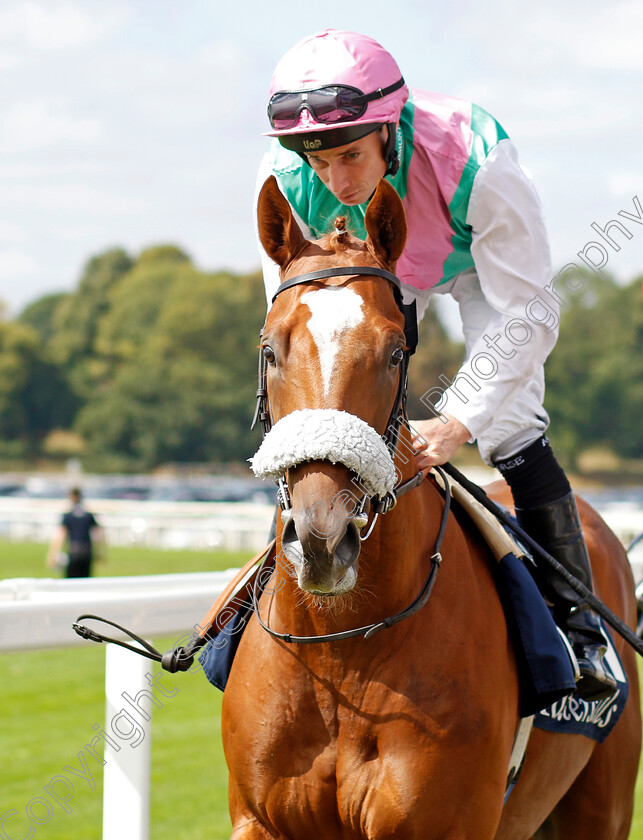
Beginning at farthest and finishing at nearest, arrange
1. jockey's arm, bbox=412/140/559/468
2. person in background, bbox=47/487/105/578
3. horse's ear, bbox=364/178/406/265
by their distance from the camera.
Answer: person in background, bbox=47/487/105/578
jockey's arm, bbox=412/140/559/468
horse's ear, bbox=364/178/406/265

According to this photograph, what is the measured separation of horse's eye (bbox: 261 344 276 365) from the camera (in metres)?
2.44

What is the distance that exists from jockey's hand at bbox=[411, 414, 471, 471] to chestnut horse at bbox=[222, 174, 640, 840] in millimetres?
92

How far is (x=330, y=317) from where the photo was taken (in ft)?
7.82

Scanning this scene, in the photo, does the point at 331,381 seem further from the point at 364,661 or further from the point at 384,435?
the point at 364,661

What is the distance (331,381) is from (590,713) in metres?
1.76

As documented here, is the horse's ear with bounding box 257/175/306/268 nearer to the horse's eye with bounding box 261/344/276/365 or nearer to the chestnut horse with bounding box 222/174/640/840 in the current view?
the chestnut horse with bounding box 222/174/640/840

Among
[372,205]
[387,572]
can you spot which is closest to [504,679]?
[387,572]

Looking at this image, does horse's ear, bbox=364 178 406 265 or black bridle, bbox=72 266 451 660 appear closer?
black bridle, bbox=72 266 451 660

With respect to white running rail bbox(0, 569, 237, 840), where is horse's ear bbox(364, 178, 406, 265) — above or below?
above

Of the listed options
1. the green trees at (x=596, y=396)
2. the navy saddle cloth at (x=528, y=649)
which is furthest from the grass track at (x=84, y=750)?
the green trees at (x=596, y=396)

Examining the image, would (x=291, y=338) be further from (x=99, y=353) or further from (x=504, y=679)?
(x=99, y=353)

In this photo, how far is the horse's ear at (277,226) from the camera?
2.64 metres

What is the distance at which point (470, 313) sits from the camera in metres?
3.33

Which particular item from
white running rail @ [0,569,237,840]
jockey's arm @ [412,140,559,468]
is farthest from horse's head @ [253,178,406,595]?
white running rail @ [0,569,237,840]
